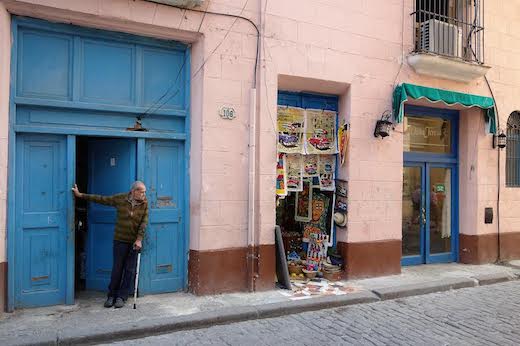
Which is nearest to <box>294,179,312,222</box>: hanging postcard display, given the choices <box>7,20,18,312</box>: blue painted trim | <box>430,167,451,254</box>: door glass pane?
<box>430,167,451,254</box>: door glass pane

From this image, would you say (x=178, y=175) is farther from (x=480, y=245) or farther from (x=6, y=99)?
(x=480, y=245)

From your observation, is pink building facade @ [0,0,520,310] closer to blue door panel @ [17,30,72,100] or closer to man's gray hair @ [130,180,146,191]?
blue door panel @ [17,30,72,100]

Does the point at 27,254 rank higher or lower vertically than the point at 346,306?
higher

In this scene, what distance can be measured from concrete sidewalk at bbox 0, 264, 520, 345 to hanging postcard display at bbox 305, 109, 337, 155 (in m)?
2.44

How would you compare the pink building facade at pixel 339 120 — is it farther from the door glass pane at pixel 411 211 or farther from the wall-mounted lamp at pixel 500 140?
the wall-mounted lamp at pixel 500 140

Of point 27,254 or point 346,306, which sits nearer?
point 27,254

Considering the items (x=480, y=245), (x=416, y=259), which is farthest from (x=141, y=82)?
(x=480, y=245)

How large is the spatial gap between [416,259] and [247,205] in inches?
177

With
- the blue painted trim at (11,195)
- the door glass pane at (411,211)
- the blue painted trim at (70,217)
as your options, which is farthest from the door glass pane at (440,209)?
the blue painted trim at (11,195)

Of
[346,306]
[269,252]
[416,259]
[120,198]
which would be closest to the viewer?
[120,198]

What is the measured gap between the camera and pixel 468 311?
642 centimetres

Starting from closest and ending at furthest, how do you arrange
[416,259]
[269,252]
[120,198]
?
[120,198]
[269,252]
[416,259]

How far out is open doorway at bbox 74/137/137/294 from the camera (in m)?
6.73

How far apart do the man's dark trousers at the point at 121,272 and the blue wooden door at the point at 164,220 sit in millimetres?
349
